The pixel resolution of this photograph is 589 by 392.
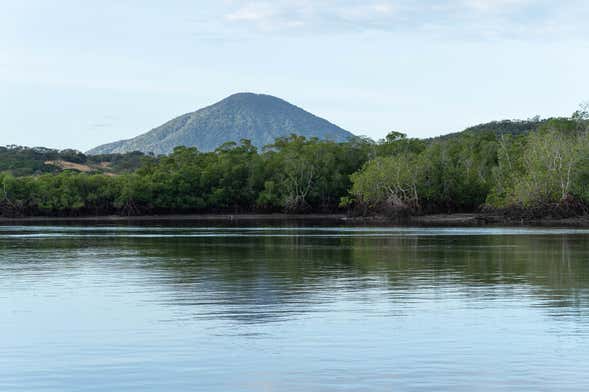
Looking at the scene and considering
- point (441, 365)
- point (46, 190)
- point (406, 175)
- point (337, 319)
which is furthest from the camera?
A: point (46, 190)

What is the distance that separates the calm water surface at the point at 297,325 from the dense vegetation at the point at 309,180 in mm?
61005

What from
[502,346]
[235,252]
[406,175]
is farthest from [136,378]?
[406,175]

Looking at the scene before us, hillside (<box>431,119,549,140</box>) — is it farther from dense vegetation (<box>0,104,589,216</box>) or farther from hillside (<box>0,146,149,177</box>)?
hillside (<box>0,146,149,177</box>)

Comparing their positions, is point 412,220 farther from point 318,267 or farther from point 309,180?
point 318,267

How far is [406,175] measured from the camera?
311ft

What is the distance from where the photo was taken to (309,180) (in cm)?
11094

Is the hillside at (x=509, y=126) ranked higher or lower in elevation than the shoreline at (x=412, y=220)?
higher

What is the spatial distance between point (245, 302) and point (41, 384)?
8649 millimetres

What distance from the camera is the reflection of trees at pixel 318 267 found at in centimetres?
2211

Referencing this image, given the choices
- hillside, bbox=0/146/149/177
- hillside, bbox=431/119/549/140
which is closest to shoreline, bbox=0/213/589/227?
hillside, bbox=0/146/149/177

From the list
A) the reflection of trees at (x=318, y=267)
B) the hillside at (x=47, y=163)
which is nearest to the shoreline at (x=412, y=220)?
the reflection of trees at (x=318, y=267)

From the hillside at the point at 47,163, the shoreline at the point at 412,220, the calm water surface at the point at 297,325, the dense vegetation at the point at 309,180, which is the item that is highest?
the hillside at the point at 47,163

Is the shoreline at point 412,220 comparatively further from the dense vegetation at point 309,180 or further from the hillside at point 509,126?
the hillside at point 509,126

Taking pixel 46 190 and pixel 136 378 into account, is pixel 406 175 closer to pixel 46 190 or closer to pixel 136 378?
pixel 46 190
